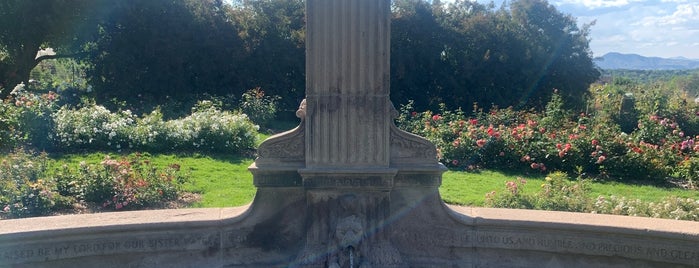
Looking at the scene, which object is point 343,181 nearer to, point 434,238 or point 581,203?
point 434,238

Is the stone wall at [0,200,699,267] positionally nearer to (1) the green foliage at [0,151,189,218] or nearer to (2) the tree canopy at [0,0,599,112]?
(1) the green foliage at [0,151,189,218]

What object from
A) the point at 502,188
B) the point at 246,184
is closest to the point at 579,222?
the point at 502,188

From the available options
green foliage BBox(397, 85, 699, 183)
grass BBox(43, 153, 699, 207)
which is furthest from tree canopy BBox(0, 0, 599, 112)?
green foliage BBox(397, 85, 699, 183)

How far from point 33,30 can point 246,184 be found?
12166mm

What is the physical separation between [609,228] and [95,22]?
16587 millimetres

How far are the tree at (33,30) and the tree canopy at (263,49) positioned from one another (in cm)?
3

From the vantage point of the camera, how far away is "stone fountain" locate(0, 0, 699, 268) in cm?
411

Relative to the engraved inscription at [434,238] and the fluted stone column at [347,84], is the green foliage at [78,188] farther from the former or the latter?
the engraved inscription at [434,238]

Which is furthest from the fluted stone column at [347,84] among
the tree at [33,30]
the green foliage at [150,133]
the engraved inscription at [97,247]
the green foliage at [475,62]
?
the tree at [33,30]

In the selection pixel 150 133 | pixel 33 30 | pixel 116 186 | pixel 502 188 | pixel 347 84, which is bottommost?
pixel 502 188

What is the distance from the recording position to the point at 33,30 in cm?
1644

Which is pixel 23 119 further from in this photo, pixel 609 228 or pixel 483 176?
pixel 609 228

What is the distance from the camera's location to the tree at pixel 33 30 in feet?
53.3

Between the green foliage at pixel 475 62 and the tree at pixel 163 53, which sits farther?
the green foliage at pixel 475 62
